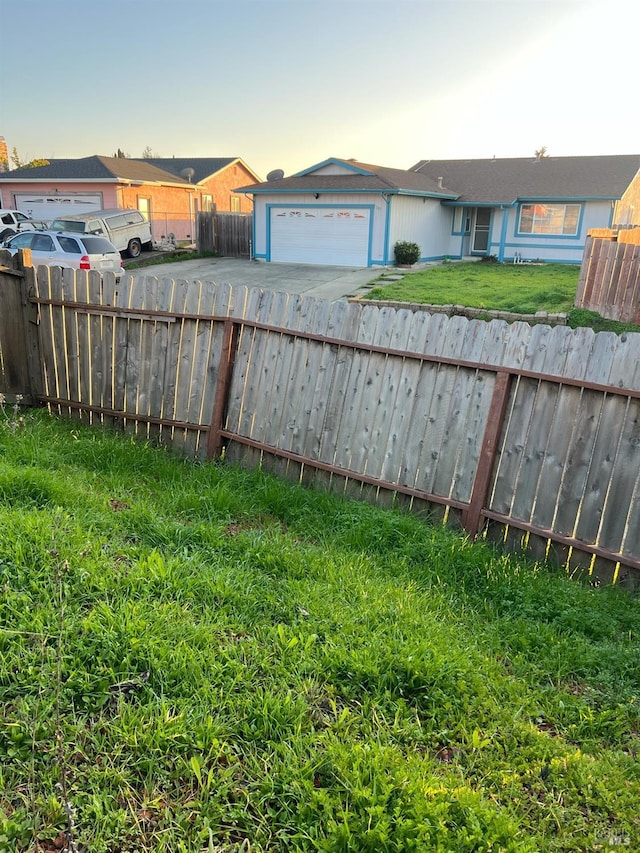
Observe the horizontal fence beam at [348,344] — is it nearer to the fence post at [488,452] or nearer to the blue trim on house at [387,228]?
the fence post at [488,452]

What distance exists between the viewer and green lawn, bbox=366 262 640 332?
13966 mm

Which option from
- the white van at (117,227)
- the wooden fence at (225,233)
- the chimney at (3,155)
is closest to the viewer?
the white van at (117,227)

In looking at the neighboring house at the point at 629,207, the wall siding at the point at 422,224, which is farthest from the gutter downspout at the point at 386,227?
the neighboring house at the point at 629,207

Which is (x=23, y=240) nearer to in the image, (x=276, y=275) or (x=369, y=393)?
(x=276, y=275)

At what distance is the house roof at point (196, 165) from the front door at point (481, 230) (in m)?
16.0

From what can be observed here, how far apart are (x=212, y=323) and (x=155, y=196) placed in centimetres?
2918

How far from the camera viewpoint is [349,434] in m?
5.23

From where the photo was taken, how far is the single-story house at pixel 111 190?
29.5 meters

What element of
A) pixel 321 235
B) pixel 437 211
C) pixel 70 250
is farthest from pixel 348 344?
pixel 437 211

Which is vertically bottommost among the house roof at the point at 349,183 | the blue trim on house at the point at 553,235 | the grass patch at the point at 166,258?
the grass patch at the point at 166,258

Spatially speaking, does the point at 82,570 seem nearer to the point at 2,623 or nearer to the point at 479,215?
the point at 2,623

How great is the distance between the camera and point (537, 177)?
28.4 metres

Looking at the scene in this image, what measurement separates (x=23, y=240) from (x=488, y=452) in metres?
16.6

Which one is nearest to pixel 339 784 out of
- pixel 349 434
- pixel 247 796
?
pixel 247 796
